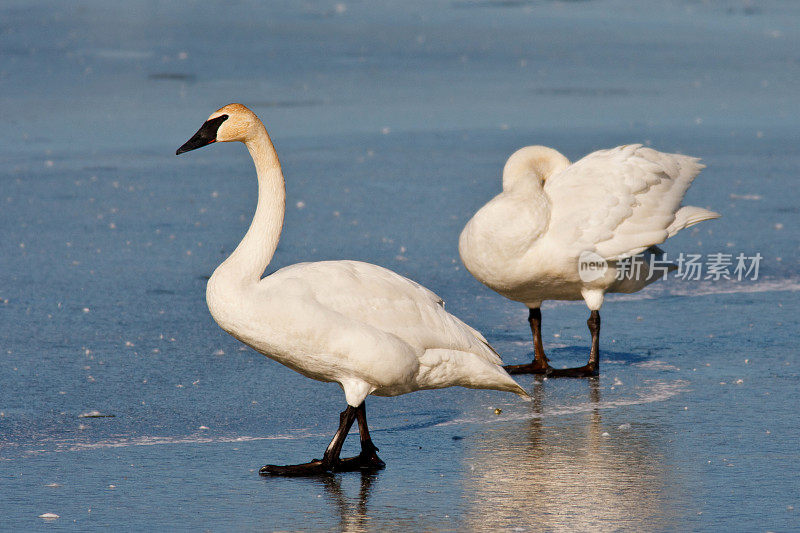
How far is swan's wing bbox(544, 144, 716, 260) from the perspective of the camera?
6.97 metres

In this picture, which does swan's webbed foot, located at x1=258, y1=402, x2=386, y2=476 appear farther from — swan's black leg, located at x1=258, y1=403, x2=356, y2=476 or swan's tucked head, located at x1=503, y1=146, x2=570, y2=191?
swan's tucked head, located at x1=503, y1=146, x2=570, y2=191

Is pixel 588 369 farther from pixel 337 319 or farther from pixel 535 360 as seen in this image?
pixel 337 319

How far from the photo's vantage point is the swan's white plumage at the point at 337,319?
5020mm

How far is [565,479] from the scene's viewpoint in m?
4.91

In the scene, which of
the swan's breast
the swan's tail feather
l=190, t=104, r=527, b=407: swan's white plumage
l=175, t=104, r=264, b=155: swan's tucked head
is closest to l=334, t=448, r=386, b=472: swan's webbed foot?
l=190, t=104, r=527, b=407: swan's white plumage

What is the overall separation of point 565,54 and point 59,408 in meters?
13.4

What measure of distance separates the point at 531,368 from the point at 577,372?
0.27 meters

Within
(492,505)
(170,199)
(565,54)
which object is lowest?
(492,505)

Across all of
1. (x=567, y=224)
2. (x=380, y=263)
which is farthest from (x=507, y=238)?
(x=380, y=263)

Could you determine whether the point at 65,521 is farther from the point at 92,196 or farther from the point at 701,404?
the point at 92,196

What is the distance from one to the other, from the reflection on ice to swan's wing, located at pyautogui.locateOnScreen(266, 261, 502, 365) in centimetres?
46

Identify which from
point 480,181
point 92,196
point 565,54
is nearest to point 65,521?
point 92,196

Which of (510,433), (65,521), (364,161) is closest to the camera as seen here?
(65,521)

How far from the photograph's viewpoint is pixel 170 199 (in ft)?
35.7
